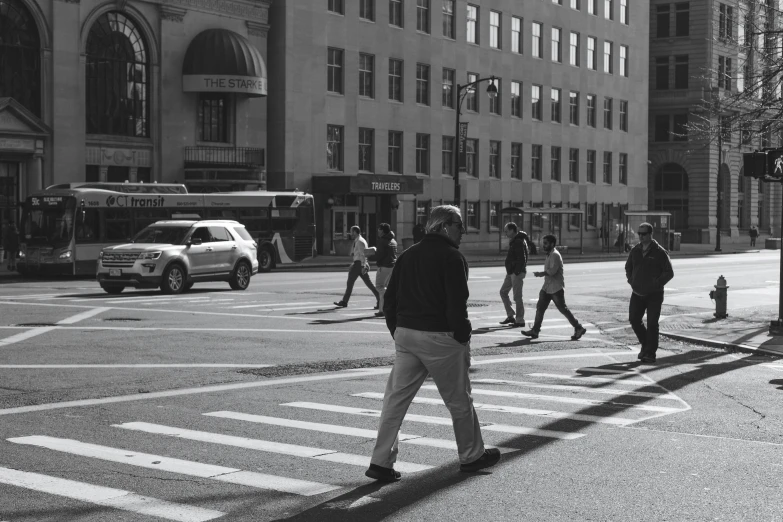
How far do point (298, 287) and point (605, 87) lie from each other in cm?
5303

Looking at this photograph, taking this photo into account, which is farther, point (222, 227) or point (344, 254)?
point (344, 254)

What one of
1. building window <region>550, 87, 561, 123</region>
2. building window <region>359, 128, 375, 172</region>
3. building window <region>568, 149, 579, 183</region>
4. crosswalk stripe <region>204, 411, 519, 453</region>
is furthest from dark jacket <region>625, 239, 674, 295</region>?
building window <region>568, 149, 579, 183</region>

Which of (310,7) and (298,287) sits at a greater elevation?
(310,7)

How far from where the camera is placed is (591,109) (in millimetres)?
78062

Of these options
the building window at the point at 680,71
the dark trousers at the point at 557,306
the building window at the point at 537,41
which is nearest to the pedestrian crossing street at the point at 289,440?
the dark trousers at the point at 557,306

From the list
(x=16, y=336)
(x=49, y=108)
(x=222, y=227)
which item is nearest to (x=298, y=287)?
(x=222, y=227)

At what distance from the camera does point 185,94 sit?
48.9m

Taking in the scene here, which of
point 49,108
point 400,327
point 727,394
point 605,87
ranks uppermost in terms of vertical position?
point 605,87

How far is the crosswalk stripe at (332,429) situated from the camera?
923cm

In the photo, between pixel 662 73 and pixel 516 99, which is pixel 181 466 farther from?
pixel 662 73

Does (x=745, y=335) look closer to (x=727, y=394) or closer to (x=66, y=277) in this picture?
(x=727, y=394)

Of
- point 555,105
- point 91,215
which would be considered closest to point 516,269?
point 91,215

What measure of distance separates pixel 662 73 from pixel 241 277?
68961mm

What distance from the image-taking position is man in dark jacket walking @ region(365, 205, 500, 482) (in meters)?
7.89
